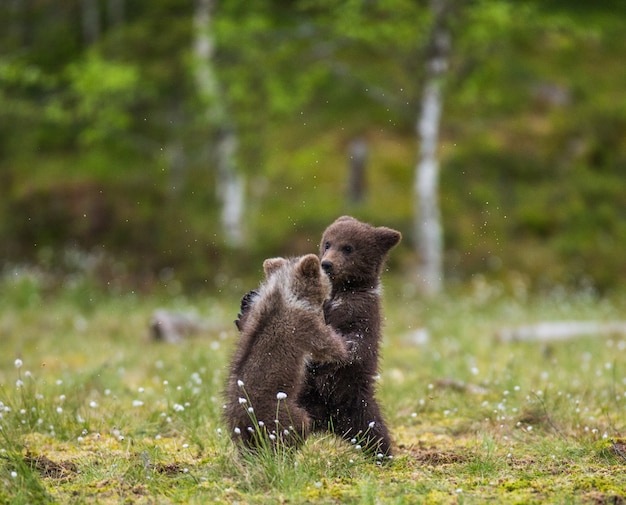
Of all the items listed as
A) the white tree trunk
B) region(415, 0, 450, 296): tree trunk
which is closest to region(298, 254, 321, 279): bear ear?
region(415, 0, 450, 296): tree trunk

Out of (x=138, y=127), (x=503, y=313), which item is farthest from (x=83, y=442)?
(x=138, y=127)

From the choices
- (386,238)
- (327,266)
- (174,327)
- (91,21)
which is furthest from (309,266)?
(91,21)

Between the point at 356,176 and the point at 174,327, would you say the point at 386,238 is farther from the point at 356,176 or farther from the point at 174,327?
the point at 356,176

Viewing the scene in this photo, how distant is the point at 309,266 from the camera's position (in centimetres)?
541

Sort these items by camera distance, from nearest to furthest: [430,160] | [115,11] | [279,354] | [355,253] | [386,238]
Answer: [279,354], [355,253], [386,238], [430,160], [115,11]

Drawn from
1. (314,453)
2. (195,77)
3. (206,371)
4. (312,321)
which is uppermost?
(195,77)

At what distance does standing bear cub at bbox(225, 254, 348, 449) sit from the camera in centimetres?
526

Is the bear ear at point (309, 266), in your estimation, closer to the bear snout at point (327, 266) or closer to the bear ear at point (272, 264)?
the bear ear at point (272, 264)

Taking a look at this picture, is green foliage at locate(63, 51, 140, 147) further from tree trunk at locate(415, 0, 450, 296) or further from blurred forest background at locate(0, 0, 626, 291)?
tree trunk at locate(415, 0, 450, 296)

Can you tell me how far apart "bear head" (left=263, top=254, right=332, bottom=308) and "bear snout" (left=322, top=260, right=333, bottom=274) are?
601 mm

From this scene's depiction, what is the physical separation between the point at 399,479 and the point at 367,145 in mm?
20970

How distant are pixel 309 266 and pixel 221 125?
15.2 metres

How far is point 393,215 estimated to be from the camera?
22281 mm

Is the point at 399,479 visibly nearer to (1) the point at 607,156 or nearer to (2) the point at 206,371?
(2) the point at 206,371
